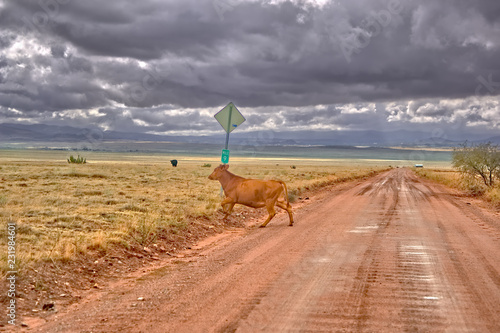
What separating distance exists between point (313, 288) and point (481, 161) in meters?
27.0

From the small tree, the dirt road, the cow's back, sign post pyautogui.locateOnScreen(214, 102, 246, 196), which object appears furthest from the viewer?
the small tree

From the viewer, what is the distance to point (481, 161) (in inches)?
1185

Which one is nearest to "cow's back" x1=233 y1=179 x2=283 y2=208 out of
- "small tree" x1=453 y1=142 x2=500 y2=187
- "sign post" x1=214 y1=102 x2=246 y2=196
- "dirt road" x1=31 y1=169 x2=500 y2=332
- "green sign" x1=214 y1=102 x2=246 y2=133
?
"dirt road" x1=31 y1=169 x2=500 y2=332

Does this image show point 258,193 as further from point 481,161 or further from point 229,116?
point 481,161

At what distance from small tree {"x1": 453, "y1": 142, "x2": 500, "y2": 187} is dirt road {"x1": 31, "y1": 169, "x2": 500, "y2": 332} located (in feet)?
63.2

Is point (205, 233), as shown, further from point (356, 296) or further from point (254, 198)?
point (356, 296)

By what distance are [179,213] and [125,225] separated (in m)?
2.63

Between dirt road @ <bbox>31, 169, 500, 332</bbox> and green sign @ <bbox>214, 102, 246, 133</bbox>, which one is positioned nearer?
dirt road @ <bbox>31, 169, 500, 332</bbox>

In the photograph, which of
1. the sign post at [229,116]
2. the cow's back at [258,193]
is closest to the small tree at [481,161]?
the sign post at [229,116]

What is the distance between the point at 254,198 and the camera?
13172mm

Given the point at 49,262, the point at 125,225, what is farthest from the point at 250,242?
the point at 49,262

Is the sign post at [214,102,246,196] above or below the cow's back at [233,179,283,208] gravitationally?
above

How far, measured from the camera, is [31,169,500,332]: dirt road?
18.3 ft

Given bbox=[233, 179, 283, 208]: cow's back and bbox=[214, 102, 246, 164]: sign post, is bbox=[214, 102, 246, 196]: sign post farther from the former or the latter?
bbox=[233, 179, 283, 208]: cow's back
